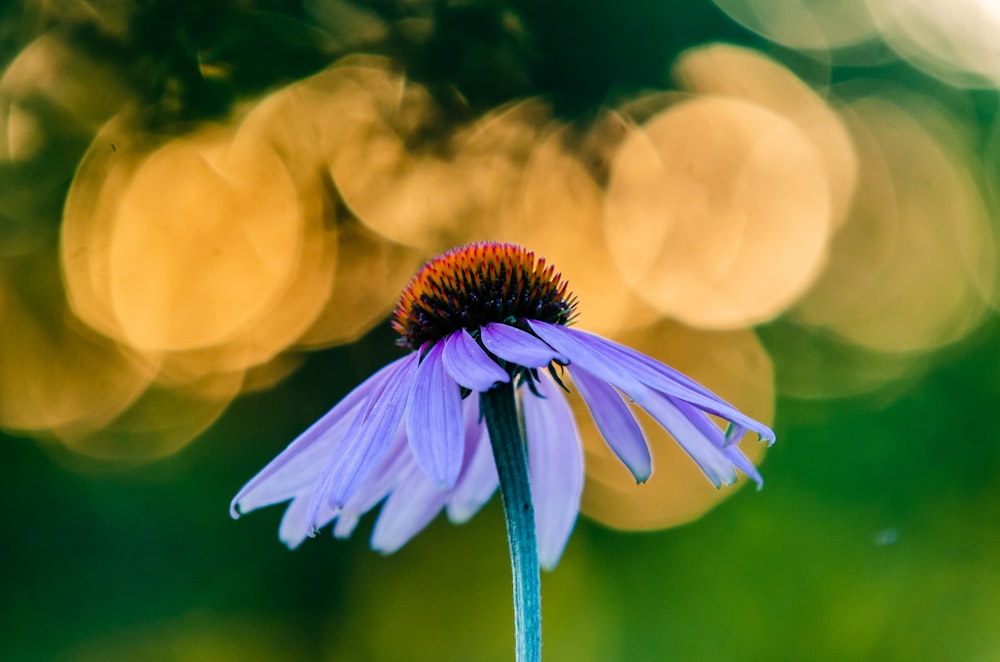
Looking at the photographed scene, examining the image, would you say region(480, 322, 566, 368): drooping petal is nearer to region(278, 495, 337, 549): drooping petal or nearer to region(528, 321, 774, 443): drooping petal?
region(528, 321, 774, 443): drooping petal

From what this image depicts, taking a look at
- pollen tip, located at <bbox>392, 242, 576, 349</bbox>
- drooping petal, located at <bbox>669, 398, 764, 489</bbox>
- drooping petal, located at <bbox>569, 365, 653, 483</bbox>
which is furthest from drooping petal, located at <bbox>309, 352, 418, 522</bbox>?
drooping petal, located at <bbox>669, 398, 764, 489</bbox>

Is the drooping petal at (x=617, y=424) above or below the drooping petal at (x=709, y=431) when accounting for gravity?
below

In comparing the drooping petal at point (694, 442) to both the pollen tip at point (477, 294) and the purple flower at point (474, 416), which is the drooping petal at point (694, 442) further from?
the pollen tip at point (477, 294)

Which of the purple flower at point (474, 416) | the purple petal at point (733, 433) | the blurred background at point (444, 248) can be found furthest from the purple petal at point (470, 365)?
the blurred background at point (444, 248)

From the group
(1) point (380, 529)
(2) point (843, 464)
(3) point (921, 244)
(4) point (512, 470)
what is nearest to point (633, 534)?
(2) point (843, 464)

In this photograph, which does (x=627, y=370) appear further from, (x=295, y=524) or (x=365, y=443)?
(x=295, y=524)

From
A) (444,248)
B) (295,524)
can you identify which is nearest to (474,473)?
(295,524)
